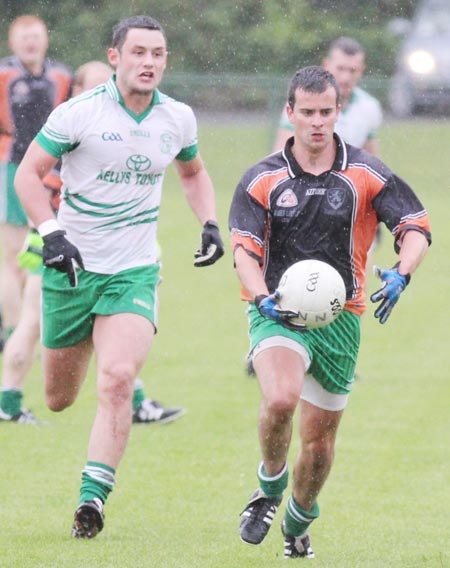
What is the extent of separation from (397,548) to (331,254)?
1.31 meters

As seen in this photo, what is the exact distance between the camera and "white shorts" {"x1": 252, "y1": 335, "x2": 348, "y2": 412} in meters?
5.99

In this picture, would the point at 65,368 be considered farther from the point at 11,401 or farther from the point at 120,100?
the point at 11,401

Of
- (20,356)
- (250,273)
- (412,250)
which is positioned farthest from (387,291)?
(20,356)

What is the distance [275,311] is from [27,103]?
5.35 meters

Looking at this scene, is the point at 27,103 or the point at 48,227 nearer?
the point at 48,227

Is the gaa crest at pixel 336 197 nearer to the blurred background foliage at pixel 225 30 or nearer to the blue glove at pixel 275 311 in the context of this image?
the blue glove at pixel 275 311

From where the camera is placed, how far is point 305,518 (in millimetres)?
6156

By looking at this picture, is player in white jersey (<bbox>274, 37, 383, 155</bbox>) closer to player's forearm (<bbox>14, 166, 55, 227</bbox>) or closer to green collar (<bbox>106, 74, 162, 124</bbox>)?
green collar (<bbox>106, 74, 162, 124</bbox>)

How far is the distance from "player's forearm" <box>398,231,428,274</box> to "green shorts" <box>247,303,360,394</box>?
1.31 feet

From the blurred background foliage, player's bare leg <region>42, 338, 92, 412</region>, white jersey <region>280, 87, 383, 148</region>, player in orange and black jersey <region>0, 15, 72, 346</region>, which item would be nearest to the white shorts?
player's bare leg <region>42, 338, 92, 412</region>

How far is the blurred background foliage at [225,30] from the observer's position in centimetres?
2591

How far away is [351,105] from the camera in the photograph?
34.3 feet

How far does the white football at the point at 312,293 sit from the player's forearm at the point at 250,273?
0.34ft

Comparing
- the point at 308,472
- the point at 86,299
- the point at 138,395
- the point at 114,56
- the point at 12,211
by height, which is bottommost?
the point at 138,395
